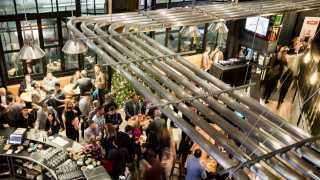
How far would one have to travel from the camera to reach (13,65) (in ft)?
31.3

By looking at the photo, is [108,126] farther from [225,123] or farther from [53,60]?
[53,60]

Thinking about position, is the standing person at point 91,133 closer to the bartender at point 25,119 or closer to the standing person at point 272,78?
the bartender at point 25,119

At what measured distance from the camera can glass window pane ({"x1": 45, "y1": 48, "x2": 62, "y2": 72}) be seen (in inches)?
393

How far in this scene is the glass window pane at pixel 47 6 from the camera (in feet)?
30.2

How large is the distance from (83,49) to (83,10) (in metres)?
4.76

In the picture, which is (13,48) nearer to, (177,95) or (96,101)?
(96,101)

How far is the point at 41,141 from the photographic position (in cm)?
650

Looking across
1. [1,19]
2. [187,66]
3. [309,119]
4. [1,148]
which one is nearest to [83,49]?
[187,66]

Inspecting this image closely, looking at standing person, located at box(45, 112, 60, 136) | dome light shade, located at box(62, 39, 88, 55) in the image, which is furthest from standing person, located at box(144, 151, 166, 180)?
standing person, located at box(45, 112, 60, 136)

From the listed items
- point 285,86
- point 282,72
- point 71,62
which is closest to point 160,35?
point 71,62

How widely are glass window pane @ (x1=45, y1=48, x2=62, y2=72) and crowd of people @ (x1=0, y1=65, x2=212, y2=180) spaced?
67.3 inches

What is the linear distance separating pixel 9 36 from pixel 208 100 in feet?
25.2

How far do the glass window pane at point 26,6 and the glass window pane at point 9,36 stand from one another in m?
0.44

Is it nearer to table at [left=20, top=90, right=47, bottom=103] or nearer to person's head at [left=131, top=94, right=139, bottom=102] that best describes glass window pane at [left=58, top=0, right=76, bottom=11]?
table at [left=20, top=90, right=47, bottom=103]
